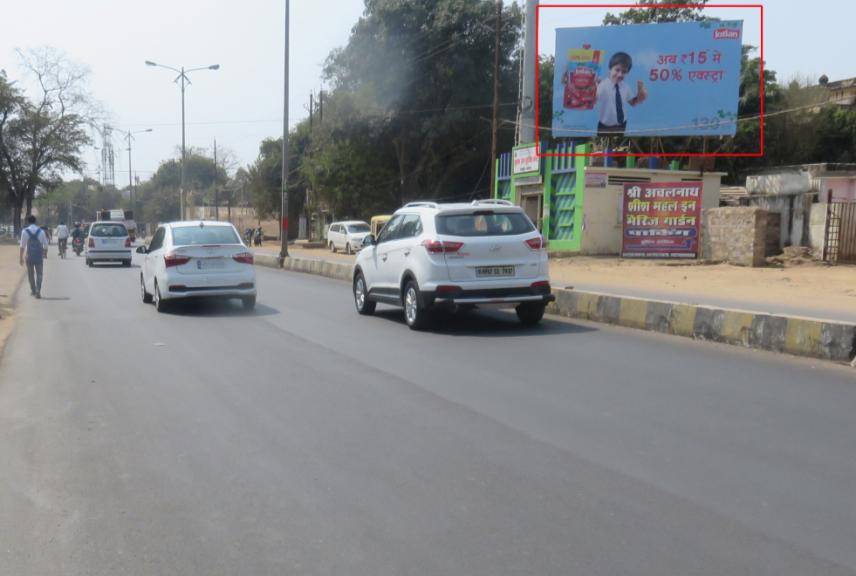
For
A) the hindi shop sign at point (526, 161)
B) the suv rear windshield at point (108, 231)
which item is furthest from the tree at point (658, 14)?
the suv rear windshield at point (108, 231)

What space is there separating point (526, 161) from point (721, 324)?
21936 mm

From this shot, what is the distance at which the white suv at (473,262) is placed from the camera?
11.8 meters

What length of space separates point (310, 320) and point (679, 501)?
9.47m

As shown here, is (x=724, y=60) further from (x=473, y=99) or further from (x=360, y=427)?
(x=360, y=427)

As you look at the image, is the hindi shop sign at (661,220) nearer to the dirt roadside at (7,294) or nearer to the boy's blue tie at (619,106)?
the boy's blue tie at (619,106)

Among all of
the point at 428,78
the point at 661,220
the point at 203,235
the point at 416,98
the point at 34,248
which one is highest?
the point at 428,78

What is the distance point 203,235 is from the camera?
15320 mm

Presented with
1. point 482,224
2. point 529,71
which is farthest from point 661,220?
point 482,224

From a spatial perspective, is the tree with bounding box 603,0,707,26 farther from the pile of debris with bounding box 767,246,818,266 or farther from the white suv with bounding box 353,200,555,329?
the white suv with bounding box 353,200,555,329

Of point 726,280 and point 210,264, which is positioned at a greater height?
point 210,264

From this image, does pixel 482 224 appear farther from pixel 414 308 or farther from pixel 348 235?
pixel 348 235

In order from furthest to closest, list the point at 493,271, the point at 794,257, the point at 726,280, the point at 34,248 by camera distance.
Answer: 1. the point at 794,257
2. the point at 726,280
3. the point at 34,248
4. the point at 493,271

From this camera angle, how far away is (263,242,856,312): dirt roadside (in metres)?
16.8

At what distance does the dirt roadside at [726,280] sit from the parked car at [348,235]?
17506 mm
